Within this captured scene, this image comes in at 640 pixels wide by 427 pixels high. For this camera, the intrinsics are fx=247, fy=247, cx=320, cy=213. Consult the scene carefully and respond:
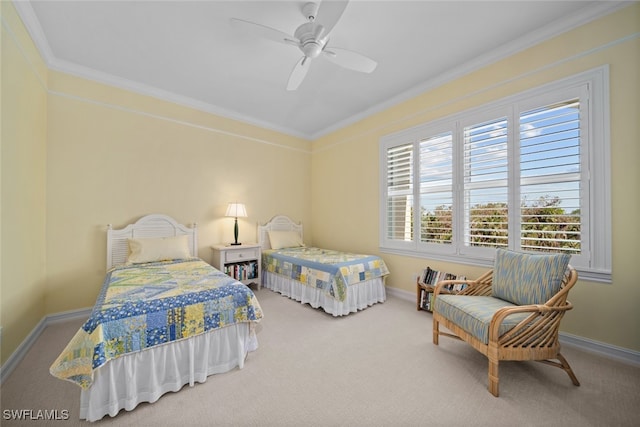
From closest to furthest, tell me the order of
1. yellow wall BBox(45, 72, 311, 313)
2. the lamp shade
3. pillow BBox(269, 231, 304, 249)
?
1. yellow wall BBox(45, 72, 311, 313)
2. the lamp shade
3. pillow BBox(269, 231, 304, 249)

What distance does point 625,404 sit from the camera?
1603mm

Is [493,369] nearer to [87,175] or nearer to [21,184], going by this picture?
[21,184]

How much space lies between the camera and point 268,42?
101 inches

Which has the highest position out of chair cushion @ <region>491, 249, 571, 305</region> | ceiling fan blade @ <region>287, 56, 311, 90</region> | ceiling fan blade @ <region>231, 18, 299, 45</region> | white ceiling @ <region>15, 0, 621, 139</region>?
white ceiling @ <region>15, 0, 621, 139</region>

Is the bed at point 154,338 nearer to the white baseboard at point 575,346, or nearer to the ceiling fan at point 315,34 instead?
the white baseboard at point 575,346

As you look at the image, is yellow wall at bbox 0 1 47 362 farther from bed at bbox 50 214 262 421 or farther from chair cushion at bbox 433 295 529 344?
chair cushion at bbox 433 295 529 344

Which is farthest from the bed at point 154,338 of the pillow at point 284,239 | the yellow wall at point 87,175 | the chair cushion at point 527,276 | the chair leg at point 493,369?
the chair cushion at point 527,276

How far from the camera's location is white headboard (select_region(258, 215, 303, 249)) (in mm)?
4609

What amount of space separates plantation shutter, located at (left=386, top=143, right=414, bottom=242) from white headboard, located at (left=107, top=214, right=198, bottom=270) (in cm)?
306

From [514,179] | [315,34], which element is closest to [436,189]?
[514,179]

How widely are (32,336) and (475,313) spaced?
160 inches

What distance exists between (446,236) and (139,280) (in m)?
3.49

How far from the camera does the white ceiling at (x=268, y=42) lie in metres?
2.19

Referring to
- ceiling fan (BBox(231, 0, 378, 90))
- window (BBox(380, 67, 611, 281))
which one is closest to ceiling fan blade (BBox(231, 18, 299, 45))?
ceiling fan (BBox(231, 0, 378, 90))
